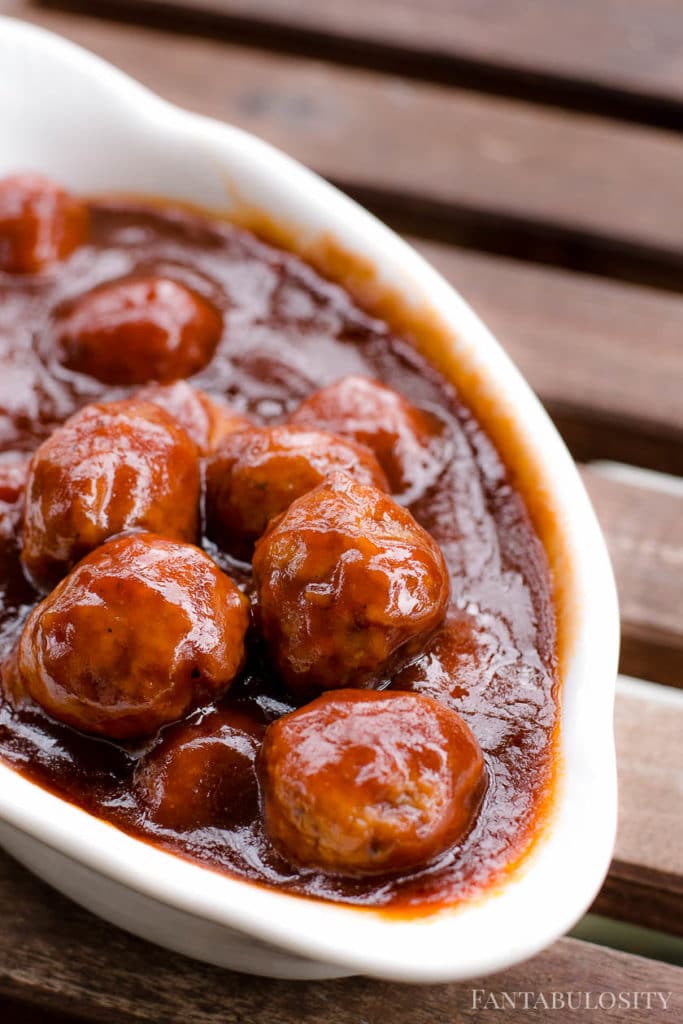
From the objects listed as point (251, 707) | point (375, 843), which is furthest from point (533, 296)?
point (375, 843)

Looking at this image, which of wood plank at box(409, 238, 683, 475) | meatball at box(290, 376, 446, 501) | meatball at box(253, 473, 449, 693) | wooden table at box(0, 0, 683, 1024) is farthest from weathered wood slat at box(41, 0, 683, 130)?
meatball at box(253, 473, 449, 693)

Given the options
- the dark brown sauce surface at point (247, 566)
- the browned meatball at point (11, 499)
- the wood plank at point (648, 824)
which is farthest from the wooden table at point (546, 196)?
the browned meatball at point (11, 499)

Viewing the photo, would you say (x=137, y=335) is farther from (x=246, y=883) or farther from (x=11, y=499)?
(x=246, y=883)

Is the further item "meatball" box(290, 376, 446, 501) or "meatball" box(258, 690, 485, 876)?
"meatball" box(290, 376, 446, 501)

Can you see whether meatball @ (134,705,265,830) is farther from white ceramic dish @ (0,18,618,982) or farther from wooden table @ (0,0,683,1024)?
Result: wooden table @ (0,0,683,1024)

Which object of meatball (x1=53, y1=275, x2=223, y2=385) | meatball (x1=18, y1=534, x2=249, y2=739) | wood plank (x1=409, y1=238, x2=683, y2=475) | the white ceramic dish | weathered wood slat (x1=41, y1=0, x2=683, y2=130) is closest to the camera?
the white ceramic dish

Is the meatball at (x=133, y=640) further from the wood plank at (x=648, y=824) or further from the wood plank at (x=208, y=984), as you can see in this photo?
the wood plank at (x=648, y=824)

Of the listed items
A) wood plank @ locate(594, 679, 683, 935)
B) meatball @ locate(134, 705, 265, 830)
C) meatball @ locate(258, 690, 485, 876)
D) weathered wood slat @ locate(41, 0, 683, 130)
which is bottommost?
wood plank @ locate(594, 679, 683, 935)
